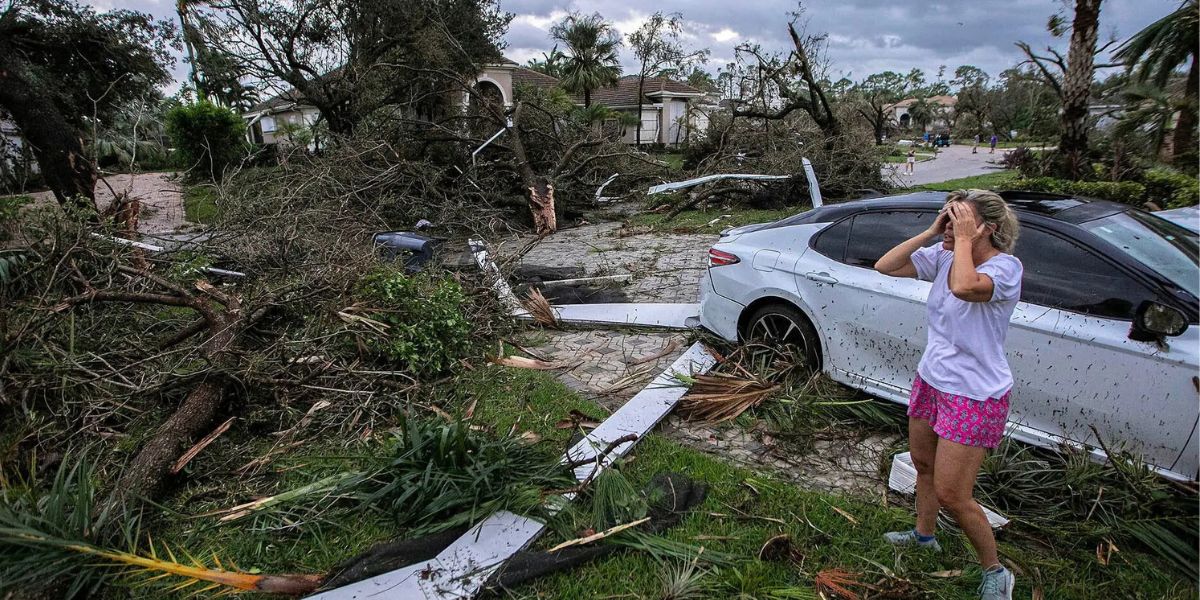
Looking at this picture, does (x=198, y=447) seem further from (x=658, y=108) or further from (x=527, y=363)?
(x=658, y=108)

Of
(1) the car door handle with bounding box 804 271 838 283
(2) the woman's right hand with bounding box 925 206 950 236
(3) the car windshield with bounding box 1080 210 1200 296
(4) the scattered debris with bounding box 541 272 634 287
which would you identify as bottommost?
(4) the scattered debris with bounding box 541 272 634 287

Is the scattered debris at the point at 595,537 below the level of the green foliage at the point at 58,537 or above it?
below

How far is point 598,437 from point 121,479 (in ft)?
8.84

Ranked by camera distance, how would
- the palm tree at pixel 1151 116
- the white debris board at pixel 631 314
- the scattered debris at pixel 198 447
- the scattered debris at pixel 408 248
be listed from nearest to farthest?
1. the scattered debris at pixel 198 447
2. the white debris board at pixel 631 314
3. the scattered debris at pixel 408 248
4. the palm tree at pixel 1151 116

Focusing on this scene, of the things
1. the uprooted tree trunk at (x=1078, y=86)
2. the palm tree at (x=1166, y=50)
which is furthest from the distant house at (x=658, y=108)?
the uprooted tree trunk at (x=1078, y=86)

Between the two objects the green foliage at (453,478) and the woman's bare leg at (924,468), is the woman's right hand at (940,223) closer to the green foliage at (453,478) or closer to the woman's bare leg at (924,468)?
the woman's bare leg at (924,468)

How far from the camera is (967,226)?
2430mm

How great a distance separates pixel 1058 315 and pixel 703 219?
9.57 m

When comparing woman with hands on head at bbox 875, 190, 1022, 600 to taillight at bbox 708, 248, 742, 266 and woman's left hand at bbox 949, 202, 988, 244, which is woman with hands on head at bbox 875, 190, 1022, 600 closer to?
woman's left hand at bbox 949, 202, 988, 244

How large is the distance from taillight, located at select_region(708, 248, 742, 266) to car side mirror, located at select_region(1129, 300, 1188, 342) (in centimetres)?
252

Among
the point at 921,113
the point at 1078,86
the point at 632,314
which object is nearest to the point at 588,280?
the point at 632,314

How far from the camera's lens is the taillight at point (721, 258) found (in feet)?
16.2

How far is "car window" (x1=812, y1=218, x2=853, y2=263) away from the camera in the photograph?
4.27 meters

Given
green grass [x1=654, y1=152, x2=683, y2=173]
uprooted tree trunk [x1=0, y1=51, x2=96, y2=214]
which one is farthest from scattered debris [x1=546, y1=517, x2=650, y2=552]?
green grass [x1=654, y1=152, x2=683, y2=173]
